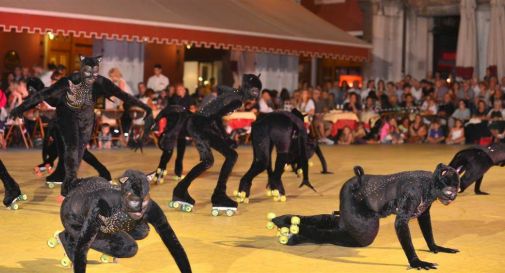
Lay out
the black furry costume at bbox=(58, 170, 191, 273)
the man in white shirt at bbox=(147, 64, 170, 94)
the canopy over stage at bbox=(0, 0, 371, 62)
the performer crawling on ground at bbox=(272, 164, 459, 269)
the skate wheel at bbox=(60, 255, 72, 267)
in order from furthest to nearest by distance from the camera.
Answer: the man in white shirt at bbox=(147, 64, 170, 94), the canopy over stage at bbox=(0, 0, 371, 62), the performer crawling on ground at bbox=(272, 164, 459, 269), the skate wheel at bbox=(60, 255, 72, 267), the black furry costume at bbox=(58, 170, 191, 273)

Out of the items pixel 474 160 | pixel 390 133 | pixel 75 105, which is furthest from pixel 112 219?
pixel 390 133

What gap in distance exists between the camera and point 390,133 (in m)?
26.8

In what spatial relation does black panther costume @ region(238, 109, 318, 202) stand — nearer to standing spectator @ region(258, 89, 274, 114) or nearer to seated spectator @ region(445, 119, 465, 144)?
standing spectator @ region(258, 89, 274, 114)

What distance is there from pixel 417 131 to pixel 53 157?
14.1 meters

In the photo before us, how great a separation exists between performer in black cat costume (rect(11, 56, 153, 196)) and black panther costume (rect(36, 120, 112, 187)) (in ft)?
2.60

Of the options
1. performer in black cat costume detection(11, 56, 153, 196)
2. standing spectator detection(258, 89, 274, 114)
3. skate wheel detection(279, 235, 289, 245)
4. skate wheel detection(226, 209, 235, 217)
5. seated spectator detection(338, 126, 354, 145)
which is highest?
performer in black cat costume detection(11, 56, 153, 196)

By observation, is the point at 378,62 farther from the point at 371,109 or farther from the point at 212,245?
the point at 212,245

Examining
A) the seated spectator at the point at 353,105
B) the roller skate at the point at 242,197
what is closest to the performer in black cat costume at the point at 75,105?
the roller skate at the point at 242,197

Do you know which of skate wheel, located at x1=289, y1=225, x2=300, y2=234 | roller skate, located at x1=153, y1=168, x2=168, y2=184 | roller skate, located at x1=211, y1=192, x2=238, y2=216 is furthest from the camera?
roller skate, located at x1=153, y1=168, x2=168, y2=184

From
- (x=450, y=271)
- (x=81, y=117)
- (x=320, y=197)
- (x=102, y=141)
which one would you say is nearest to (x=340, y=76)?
(x=102, y=141)

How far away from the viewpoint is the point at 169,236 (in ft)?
23.3

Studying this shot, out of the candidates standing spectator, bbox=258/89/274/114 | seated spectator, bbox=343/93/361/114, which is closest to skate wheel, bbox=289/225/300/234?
standing spectator, bbox=258/89/274/114

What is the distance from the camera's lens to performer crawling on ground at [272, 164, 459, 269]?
8.37 metres

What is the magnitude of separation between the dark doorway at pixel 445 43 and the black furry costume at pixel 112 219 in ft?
87.5
